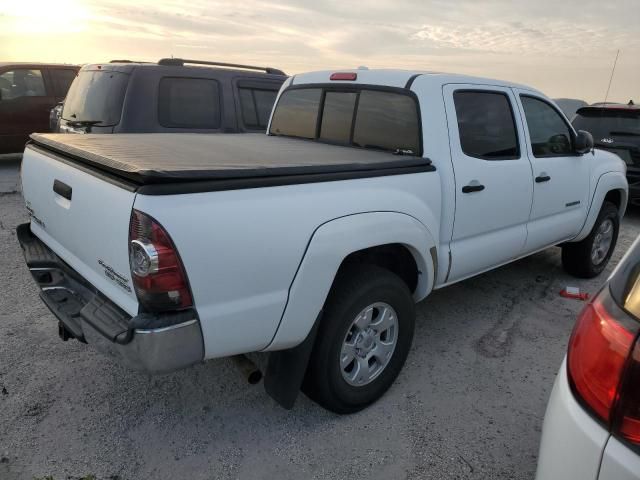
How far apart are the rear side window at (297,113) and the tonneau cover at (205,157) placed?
1.24 ft

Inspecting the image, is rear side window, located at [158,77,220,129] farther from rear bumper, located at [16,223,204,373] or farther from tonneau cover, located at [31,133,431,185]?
rear bumper, located at [16,223,204,373]

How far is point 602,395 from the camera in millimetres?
1267

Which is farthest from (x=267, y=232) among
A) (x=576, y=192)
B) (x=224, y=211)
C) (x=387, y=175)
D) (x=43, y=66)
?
(x=43, y=66)

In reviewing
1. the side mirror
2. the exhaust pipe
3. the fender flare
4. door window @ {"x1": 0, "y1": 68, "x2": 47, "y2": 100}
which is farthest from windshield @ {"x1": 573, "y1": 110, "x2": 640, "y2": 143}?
door window @ {"x1": 0, "y1": 68, "x2": 47, "y2": 100}

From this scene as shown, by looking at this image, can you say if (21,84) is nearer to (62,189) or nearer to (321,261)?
(62,189)

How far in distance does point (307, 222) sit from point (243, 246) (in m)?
0.34

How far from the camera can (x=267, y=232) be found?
2.06m

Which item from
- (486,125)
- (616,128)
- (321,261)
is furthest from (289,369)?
(616,128)

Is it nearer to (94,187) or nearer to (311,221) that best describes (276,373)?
(311,221)

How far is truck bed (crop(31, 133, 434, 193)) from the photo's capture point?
2004 millimetres

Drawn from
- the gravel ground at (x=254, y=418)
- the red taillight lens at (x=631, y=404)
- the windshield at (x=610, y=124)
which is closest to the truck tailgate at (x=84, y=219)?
the gravel ground at (x=254, y=418)

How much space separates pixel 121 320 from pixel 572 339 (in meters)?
1.68

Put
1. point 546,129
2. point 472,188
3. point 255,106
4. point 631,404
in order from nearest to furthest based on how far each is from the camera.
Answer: point 631,404, point 472,188, point 546,129, point 255,106

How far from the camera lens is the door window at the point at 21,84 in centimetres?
905
